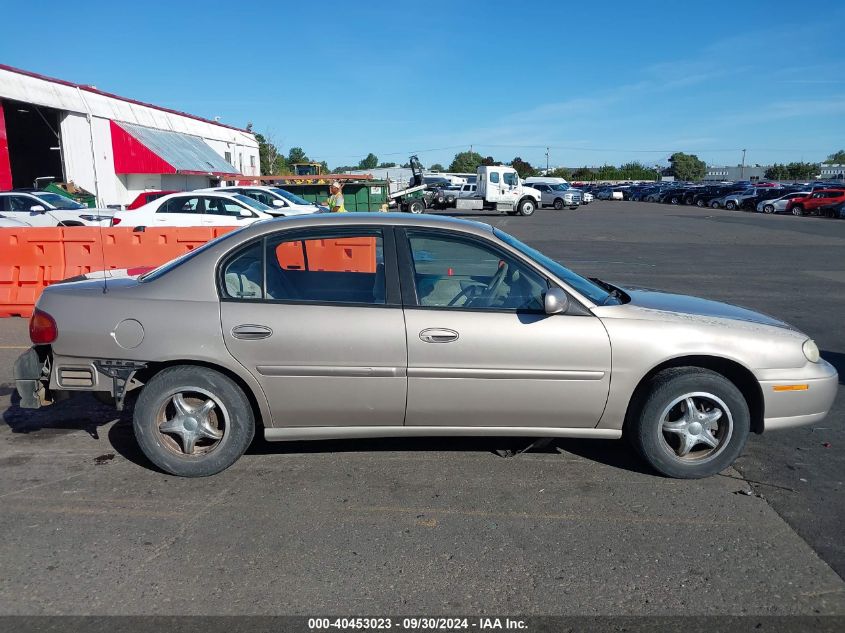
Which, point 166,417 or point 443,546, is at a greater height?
point 166,417

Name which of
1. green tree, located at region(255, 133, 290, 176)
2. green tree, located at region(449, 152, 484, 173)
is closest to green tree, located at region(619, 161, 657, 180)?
green tree, located at region(449, 152, 484, 173)

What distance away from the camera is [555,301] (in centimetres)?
400

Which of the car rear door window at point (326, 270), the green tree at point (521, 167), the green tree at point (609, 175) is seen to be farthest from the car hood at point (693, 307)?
the green tree at point (609, 175)

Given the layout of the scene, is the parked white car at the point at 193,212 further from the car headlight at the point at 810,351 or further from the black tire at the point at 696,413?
the car headlight at the point at 810,351

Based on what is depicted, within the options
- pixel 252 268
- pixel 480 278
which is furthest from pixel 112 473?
pixel 480 278

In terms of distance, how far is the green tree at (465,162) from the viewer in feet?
447

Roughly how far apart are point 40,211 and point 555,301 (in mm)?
18321

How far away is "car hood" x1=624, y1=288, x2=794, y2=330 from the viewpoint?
14.3ft

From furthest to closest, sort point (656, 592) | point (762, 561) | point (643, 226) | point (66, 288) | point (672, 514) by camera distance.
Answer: point (643, 226), point (66, 288), point (672, 514), point (762, 561), point (656, 592)

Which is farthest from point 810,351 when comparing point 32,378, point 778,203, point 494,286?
point 778,203

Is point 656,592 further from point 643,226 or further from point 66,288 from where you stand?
point 643,226

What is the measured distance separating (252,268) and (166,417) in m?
1.06

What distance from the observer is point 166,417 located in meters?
4.25

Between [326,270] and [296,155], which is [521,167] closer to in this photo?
[296,155]
